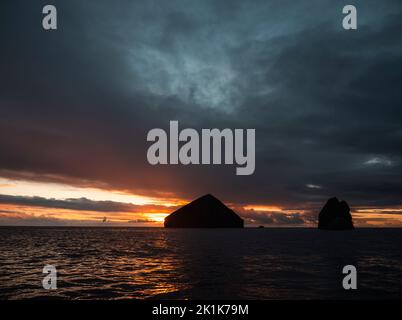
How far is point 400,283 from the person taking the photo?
34.1 meters
